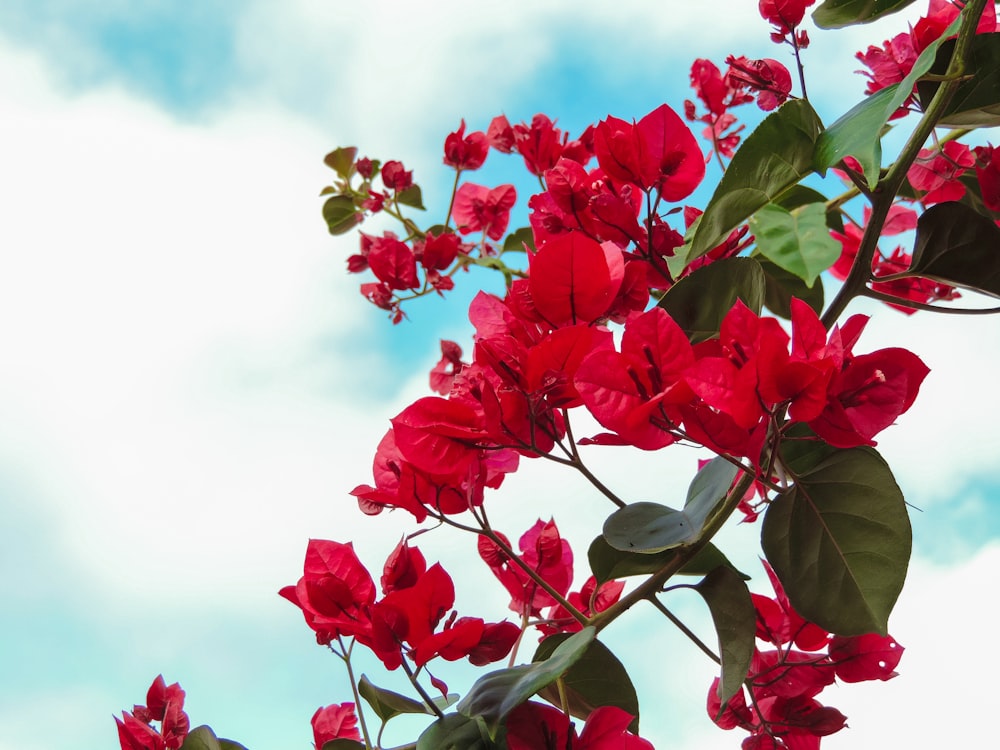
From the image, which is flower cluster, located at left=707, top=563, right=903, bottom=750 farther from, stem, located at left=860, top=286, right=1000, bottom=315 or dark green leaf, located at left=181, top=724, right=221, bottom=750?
dark green leaf, located at left=181, top=724, right=221, bottom=750

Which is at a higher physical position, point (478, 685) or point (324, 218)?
point (324, 218)

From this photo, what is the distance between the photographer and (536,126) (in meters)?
1.07

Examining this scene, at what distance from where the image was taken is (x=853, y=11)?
743 mm

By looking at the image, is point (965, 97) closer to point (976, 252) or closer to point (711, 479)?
point (976, 252)

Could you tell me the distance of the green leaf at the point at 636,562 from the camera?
64cm

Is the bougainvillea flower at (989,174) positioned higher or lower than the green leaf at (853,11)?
lower

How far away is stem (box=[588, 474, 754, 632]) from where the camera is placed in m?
0.59

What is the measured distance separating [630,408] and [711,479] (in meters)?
0.17

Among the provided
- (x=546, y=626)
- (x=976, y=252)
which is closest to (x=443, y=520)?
(x=546, y=626)

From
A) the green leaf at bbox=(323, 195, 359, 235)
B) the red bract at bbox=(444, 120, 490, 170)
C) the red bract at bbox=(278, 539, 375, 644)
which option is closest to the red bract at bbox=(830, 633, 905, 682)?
the red bract at bbox=(278, 539, 375, 644)

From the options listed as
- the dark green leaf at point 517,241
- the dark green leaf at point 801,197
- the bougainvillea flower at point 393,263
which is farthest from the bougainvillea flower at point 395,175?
the dark green leaf at point 801,197

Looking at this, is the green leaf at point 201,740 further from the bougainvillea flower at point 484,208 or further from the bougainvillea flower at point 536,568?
the bougainvillea flower at point 484,208

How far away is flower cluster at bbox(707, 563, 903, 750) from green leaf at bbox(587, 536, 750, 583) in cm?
7

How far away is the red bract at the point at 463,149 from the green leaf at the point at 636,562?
36.8 inches
